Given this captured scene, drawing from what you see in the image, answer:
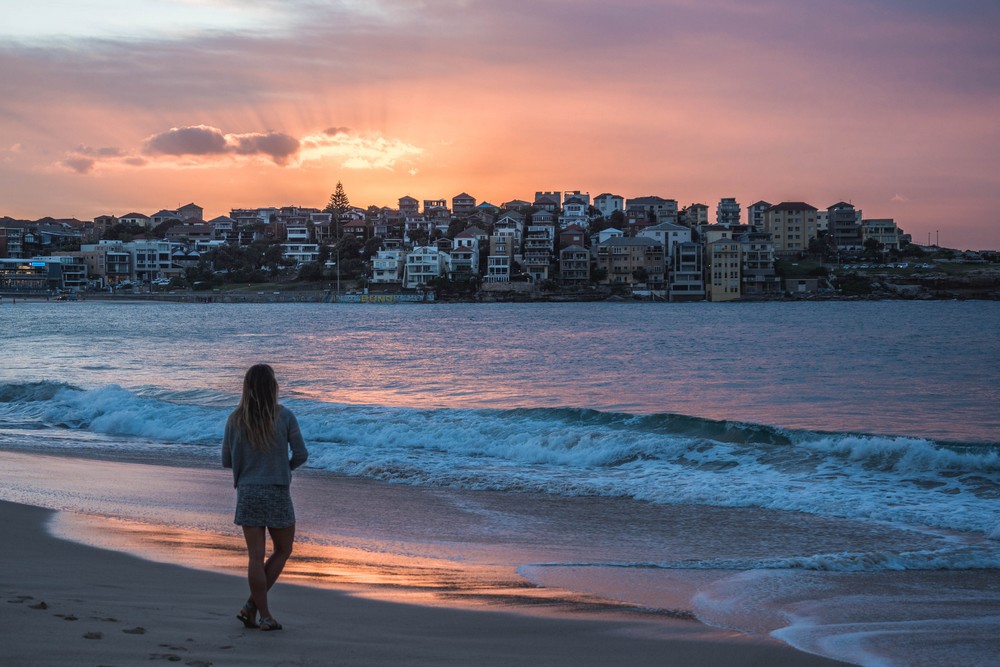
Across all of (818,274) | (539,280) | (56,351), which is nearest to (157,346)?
(56,351)

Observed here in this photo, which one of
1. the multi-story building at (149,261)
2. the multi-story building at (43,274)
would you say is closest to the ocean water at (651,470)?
the multi-story building at (43,274)

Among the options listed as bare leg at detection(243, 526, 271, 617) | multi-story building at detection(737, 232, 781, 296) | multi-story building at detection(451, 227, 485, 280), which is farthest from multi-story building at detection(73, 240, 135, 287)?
bare leg at detection(243, 526, 271, 617)

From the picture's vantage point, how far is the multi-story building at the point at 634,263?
10888 cm

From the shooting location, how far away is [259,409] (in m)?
4.71

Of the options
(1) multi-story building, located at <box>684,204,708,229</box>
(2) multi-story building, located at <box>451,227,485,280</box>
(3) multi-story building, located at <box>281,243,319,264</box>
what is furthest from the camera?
(3) multi-story building, located at <box>281,243,319,264</box>

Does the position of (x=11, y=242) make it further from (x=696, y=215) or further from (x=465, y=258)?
(x=696, y=215)

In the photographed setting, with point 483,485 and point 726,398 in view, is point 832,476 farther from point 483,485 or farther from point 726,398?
point 726,398

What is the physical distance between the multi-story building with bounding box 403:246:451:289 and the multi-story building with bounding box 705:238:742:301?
114 ft

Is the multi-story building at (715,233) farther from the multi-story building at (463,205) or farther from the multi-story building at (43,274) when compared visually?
the multi-story building at (43,274)

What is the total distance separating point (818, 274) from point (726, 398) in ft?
326

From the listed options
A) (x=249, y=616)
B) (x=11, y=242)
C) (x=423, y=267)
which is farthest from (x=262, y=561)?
(x=11, y=242)

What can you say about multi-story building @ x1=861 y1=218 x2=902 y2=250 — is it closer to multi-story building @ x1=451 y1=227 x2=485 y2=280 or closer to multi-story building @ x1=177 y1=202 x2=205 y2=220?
multi-story building @ x1=451 y1=227 x2=485 y2=280

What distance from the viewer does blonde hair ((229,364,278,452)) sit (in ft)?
15.3

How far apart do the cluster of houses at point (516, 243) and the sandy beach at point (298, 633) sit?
10317 cm
